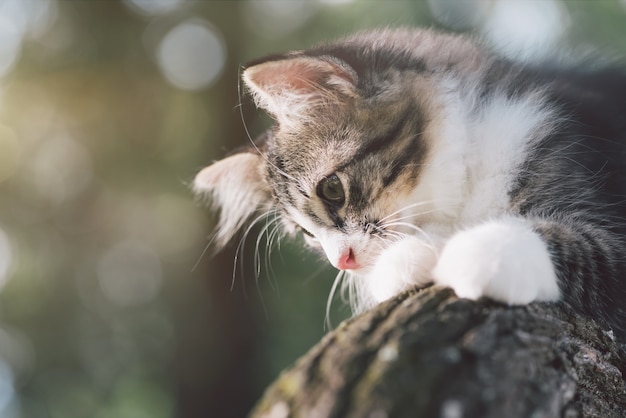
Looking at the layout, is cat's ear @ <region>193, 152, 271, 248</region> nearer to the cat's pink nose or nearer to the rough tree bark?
the cat's pink nose

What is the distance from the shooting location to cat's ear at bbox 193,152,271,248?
1528mm

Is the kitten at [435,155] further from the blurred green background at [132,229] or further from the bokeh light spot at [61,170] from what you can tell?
the bokeh light spot at [61,170]

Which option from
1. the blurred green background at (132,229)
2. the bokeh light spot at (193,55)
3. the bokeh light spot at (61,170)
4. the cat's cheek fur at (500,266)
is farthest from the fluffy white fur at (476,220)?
the bokeh light spot at (61,170)

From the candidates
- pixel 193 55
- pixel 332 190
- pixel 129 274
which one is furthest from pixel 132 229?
pixel 332 190

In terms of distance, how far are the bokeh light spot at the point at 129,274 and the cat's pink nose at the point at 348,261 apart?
122 inches

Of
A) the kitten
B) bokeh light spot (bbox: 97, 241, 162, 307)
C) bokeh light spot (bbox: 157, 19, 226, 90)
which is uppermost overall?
the kitten

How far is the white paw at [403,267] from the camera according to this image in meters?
0.91

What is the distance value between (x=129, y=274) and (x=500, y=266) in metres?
3.73

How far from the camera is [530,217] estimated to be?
1.03 m

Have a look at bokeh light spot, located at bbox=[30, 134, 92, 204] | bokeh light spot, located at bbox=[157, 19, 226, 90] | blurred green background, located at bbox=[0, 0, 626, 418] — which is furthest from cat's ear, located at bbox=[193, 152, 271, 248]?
bokeh light spot, located at bbox=[30, 134, 92, 204]

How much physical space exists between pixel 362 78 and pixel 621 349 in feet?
2.16

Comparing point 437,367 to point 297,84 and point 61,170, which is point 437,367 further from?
point 61,170

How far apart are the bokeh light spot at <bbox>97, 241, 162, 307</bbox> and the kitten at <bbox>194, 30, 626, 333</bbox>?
9.44 ft

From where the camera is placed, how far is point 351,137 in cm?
124
